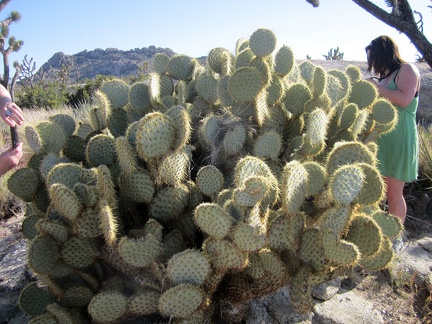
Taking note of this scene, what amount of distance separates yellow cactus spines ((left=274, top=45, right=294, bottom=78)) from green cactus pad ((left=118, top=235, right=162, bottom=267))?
1.65 metres

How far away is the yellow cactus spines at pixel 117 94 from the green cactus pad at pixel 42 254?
4.31 feet

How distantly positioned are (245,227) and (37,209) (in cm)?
157

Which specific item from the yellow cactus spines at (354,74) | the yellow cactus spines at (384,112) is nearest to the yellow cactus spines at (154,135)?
the yellow cactus spines at (384,112)

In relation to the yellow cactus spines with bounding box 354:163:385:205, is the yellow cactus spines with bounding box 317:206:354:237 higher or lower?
lower

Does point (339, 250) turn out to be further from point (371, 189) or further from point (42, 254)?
point (42, 254)

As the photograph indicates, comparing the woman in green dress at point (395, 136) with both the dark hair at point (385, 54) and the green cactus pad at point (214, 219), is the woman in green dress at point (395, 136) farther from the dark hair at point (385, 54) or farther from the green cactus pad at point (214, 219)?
the green cactus pad at point (214, 219)

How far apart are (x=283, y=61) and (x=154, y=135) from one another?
4.34 ft

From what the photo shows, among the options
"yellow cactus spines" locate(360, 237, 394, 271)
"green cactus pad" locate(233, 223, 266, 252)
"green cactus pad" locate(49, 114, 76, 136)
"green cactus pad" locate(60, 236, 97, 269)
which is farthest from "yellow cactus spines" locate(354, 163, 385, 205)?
"green cactus pad" locate(49, 114, 76, 136)

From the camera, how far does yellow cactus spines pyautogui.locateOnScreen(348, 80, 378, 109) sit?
3.22 m

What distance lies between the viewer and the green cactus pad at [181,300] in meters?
1.95

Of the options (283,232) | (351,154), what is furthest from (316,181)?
(283,232)

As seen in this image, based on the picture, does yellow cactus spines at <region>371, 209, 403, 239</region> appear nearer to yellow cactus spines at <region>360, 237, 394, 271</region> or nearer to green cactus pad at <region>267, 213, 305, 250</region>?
yellow cactus spines at <region>360, 237, 394, 271</region>

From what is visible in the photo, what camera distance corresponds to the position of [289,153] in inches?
111

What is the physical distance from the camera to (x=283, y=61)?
3021 mm
